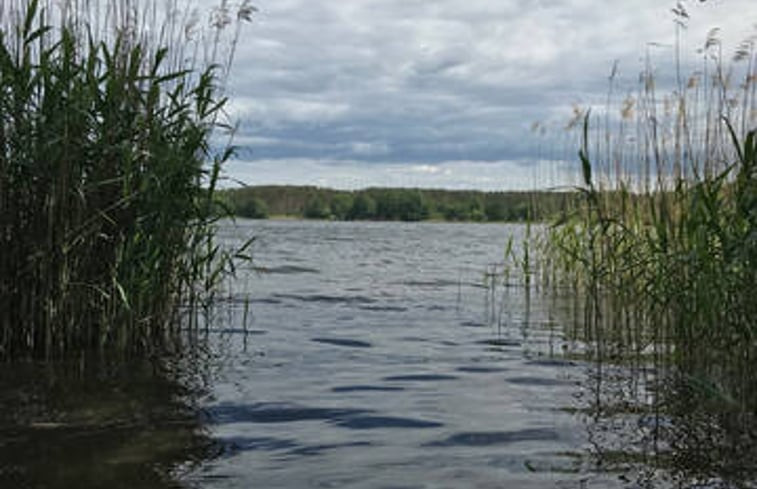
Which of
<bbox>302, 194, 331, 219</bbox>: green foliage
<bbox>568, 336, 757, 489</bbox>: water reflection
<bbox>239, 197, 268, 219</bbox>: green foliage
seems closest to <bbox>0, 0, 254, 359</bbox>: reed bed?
<bbox>568, 336, 757, 489</bbox>: water reflection

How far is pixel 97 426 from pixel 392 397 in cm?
231

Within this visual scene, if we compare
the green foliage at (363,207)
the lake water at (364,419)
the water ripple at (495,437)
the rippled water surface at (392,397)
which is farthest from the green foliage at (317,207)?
the water ripple at (495,437)

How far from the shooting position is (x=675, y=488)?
4203 millimetres

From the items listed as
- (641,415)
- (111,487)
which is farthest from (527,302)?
(111,487)

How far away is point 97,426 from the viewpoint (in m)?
5.21

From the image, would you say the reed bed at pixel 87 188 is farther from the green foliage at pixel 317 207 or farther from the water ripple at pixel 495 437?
the green foliage at pixel 317 207

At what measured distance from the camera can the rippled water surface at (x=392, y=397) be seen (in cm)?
453

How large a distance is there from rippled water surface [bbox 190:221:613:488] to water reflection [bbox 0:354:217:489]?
0.78 feet

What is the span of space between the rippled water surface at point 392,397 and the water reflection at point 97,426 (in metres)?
0.24

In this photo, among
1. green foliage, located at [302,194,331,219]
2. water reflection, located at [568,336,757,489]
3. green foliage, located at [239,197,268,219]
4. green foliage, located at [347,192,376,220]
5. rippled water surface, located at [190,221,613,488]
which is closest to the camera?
water reflection, located at [568,336,757,489]

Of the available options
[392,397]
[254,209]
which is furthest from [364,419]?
[254,209]

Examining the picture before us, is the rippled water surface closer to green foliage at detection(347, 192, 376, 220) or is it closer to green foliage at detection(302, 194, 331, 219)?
green foliage at detection(302, 194, 331, 219)

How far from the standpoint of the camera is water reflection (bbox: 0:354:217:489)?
4.30 meters

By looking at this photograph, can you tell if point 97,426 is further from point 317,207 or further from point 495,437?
point 317,207
